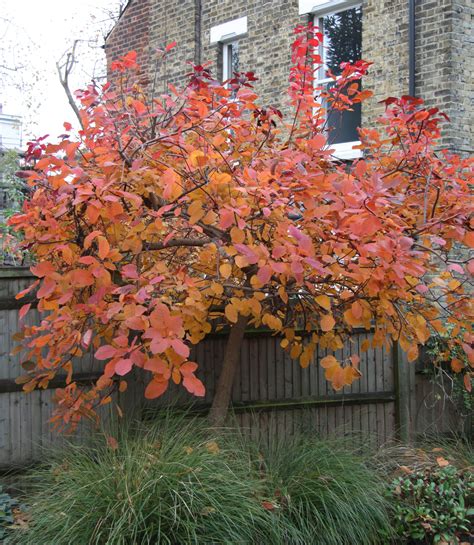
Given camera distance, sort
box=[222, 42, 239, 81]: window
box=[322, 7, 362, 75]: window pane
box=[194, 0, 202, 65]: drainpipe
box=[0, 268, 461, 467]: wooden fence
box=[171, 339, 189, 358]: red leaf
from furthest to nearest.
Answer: box=[194, 0, 202, 65]: drainpipe, box=[222, 42, 239, 81]: window, box=[322, 7, 362, 75]: window pane, box=[0, 268, 461, 467]: wooden fence, box=[171, 339, 189, 358]: red leaf

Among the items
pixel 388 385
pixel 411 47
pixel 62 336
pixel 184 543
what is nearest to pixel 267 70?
pixel 411 47

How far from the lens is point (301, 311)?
575 centimetres

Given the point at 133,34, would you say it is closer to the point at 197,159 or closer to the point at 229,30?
the point at 229,30

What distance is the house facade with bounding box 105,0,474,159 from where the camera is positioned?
9969 mm

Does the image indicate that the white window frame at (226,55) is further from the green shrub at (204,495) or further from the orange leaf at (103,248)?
the orange leaf at (103,248)

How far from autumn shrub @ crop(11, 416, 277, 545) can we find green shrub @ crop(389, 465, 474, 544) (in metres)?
1.07

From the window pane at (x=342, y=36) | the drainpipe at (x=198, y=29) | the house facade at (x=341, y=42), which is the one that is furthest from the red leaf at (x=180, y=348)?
the drainpipe at (x=198, y=29)

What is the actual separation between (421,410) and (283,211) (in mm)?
3729

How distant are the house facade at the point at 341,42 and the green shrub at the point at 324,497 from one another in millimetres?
5989

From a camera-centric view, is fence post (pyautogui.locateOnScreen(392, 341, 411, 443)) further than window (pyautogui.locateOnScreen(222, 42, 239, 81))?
No

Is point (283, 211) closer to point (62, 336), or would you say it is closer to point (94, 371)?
point (62, 336)

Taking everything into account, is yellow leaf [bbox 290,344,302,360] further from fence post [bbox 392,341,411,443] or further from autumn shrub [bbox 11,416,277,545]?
fence post [bbox 392,341,411,443]

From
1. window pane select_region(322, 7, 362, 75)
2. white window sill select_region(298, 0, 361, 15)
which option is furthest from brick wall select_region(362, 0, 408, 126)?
white window sill select_region(298, 0, 361, 15)

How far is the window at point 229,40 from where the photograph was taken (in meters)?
12.8
